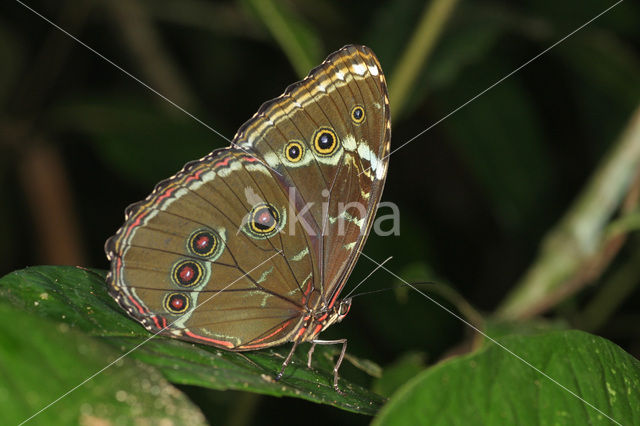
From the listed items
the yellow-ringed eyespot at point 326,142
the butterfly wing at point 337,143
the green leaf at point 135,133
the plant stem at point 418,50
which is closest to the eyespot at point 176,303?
the butterfly wing at point 337,143

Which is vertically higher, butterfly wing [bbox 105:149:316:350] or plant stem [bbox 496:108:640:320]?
plant stem [bbox 496:108:640:320]

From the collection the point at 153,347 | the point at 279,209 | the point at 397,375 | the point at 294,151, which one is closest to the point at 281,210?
the point at 279,209

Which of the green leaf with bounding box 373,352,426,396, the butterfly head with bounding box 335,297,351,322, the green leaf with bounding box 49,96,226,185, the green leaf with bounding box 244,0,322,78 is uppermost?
the green leaf with bounding box 244,0,322,78

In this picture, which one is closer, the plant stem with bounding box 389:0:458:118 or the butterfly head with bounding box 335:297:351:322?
the butterfly head with bounding box 335:297:351:322

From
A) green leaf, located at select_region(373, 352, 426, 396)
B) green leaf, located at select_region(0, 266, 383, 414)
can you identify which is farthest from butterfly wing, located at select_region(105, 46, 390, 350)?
green leaf, located at select_region(373, 352, 426, 396)

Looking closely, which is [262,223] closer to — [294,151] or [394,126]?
[294,151]

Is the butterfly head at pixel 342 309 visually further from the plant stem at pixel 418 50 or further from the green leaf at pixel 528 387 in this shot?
the plant stem at pixel 418 50

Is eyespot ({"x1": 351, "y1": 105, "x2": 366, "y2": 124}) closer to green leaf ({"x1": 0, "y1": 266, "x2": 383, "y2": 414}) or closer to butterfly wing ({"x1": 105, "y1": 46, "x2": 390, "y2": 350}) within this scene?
butterfly wing ({"x1": 105, "y1": 46, "x2": 390, "y2": 350})

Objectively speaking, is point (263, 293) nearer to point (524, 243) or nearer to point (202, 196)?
point (202, 196)
